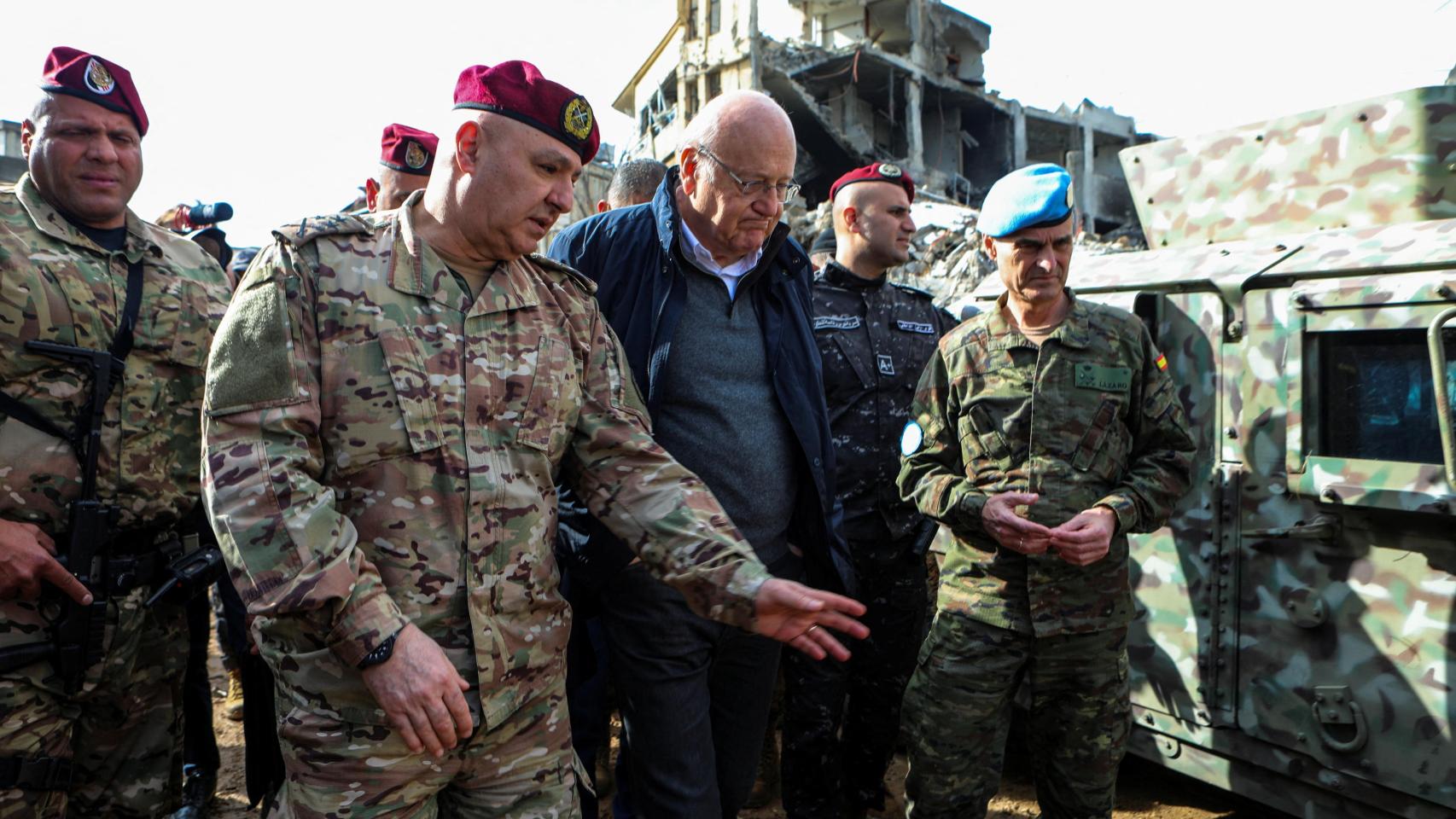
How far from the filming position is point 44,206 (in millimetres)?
2592

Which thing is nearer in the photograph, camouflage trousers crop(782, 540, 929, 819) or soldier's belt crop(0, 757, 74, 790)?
soldier's belt crop(0, 757, 74, 790)

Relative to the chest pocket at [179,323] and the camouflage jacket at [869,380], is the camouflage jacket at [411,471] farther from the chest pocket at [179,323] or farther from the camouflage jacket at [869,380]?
the camouflage jacket at [869,380]

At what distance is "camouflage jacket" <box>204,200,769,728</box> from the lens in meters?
1.58

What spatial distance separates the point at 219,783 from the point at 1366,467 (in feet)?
15.2

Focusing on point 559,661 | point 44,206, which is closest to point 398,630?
point 559,661

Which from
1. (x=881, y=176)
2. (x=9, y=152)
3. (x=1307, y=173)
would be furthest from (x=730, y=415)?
(x=9, y=152)

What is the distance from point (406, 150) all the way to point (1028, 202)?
2606 millimetres

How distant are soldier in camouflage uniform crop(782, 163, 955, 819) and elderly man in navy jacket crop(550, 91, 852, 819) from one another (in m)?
0.73

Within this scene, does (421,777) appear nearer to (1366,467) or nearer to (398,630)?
(398,630)

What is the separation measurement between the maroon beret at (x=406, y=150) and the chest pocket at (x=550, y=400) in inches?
91.2

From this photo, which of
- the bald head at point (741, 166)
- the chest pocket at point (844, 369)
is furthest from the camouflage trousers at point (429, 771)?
the chest pocket at point (844, 369)

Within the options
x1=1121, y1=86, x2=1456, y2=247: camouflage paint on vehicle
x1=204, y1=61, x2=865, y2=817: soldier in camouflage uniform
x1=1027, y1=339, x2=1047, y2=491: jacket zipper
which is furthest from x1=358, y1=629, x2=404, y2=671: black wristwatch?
x1=1121, y1=86, x2=1456, y2=247: camouflage paint on vehicle

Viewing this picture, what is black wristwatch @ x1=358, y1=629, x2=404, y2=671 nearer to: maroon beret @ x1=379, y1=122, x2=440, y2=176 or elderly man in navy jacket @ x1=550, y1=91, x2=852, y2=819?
elderly man in navy jacket @ x1=550, y1=91, x2=852, y2=819

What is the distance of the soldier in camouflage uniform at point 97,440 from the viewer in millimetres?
2324
